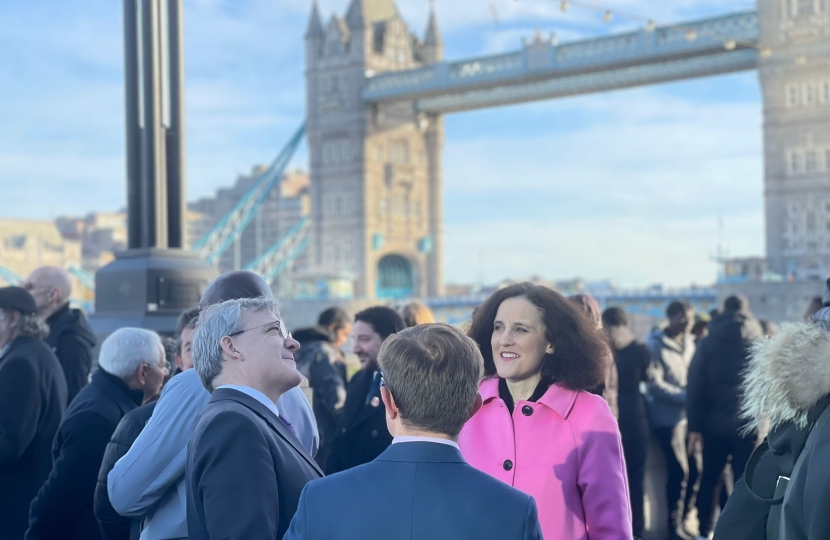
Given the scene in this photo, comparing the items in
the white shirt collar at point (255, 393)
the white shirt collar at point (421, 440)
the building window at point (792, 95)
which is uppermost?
the building window at point (792, 95)

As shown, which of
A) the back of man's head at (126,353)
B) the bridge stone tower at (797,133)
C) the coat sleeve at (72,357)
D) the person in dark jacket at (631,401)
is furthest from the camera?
the bridge stone tower at (797,133)

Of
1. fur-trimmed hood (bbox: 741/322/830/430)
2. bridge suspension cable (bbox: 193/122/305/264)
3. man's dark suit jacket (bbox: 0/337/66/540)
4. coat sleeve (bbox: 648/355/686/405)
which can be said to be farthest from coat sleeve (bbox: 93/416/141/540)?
bridge suspension cable (bbox: 193/122/305/264)

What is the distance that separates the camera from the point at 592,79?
37.4m

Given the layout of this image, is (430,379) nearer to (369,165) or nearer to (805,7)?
(805,7)

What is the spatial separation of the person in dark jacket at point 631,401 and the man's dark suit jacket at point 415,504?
3.37 metres

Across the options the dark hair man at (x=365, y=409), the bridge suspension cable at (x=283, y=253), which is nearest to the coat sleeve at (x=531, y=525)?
the dark hair man at (x=365, y=409)

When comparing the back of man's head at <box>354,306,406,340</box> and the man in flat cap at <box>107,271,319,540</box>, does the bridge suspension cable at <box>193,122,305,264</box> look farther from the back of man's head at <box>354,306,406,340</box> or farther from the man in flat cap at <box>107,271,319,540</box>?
the man in flat cap at <box>107,271,319,540</box>

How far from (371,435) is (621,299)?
112 ft

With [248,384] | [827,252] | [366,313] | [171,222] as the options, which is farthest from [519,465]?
[827,252]

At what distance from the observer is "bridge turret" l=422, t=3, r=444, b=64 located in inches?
2133

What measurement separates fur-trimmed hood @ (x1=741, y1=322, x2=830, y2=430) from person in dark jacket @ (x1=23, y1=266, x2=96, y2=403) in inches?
115

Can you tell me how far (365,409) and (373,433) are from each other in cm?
10

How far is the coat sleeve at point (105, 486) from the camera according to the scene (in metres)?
2.62

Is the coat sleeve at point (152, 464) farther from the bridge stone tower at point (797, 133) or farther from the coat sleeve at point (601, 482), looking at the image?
the bridge stone tower at point (797, 133)
